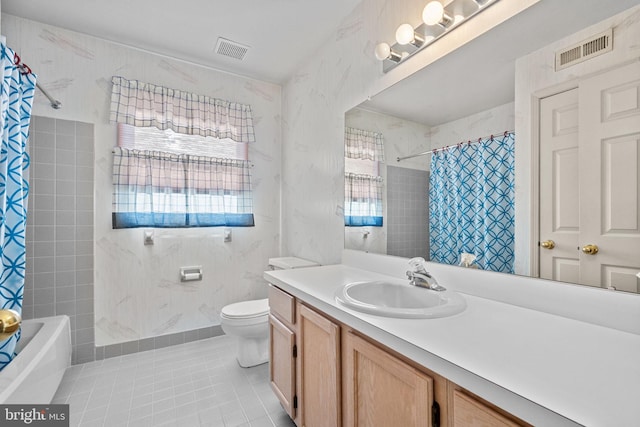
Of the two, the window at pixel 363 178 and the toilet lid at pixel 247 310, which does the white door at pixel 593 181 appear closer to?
the window at pixel 363 178

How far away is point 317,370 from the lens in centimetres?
121

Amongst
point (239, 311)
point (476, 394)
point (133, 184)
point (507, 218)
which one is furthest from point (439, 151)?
point (133, 184)

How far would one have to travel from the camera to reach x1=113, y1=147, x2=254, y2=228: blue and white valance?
2.30 m

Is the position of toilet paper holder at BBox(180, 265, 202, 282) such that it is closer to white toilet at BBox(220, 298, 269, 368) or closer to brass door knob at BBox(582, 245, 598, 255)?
white toilet at BBox(220, 298, 269, 368)

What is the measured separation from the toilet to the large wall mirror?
4.04 feet

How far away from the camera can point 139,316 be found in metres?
2.39

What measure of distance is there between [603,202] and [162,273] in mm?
→ 2803

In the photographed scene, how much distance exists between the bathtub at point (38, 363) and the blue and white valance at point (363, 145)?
2.05m

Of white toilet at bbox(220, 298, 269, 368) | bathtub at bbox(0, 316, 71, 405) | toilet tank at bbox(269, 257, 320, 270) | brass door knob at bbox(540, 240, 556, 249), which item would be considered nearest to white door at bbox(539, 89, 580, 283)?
brass door knob at bbox(540, 240, 556, 249)

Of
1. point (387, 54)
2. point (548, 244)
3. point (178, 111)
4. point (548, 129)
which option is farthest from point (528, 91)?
point (178, 111)

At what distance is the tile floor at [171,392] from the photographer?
158 centimetres

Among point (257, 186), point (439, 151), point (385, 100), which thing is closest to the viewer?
point (439, 151)

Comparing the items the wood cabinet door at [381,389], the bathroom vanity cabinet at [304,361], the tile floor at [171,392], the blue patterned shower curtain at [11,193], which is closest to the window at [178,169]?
the blue patterned shower curtain at [11,193]

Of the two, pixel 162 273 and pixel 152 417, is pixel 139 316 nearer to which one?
pixel 162 273
